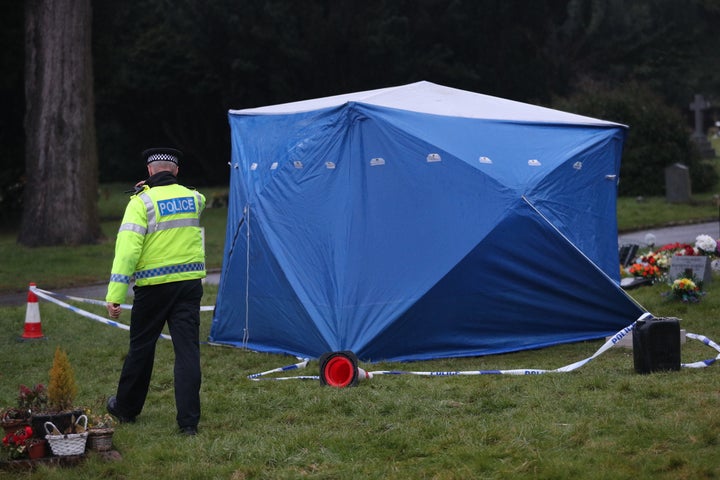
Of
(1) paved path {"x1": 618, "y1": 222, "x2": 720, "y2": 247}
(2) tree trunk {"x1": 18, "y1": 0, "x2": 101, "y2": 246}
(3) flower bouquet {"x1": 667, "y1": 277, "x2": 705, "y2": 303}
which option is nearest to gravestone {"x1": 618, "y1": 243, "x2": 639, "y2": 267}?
(3) flower bouquet {"x1": 667, "y1": 277, "x2": 705, "y2": 303}

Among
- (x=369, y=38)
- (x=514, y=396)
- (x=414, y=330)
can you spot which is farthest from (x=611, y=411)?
(x=369, y=38)

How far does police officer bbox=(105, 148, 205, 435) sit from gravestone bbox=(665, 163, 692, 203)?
21.0 meters

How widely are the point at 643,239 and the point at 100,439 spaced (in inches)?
604

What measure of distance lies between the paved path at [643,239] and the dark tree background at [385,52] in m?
9.63

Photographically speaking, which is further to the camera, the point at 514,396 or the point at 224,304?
the point at 224,304

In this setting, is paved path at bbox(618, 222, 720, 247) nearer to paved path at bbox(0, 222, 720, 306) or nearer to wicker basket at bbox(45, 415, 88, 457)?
paved path at bbox(0, 222, 720, 306)

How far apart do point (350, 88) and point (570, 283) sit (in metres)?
25.9

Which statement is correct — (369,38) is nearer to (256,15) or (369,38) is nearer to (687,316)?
(256,15)

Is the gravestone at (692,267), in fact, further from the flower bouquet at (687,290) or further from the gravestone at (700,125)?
the gravestone at (700,125)

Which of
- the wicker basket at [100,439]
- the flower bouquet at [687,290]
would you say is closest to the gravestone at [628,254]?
the flower bouquet at [687,290]

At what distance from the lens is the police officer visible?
6926 millimetres

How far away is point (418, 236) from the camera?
9758mm

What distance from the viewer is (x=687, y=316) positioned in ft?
36.6

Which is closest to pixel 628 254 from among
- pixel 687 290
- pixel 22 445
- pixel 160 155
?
pixel 687 290
